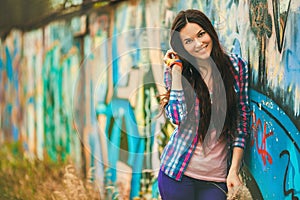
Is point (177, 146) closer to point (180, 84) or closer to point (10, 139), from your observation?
point (180, 84)

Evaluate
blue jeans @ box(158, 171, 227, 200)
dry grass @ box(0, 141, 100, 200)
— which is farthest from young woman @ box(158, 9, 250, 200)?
dry grass @ box(0, 141, 100, 200)

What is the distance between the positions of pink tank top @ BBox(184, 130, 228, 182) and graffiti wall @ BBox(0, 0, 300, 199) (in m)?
0.18

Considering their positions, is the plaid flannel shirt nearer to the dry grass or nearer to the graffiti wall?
the graffiti wall

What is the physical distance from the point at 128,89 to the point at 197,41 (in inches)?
34.5

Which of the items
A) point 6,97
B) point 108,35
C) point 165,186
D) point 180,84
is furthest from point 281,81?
point 6,97

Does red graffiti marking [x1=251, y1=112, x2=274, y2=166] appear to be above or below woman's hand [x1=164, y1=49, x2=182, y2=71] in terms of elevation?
below

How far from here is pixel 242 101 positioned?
5.01 metres

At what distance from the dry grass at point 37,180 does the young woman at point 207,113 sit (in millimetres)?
1136

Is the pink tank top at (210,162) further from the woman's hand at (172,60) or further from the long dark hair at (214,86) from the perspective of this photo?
the woman's hand at (172,60)

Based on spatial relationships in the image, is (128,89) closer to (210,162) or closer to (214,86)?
(214,86)

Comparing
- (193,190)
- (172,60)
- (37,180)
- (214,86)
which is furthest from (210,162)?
(37,180)

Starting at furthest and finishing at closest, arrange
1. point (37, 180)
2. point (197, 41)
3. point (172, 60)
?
point (37, 180), point (172, 60), point (197, 41)

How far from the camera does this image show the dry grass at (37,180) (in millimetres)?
5996

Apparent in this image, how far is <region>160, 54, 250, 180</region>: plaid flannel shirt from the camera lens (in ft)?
16.4
